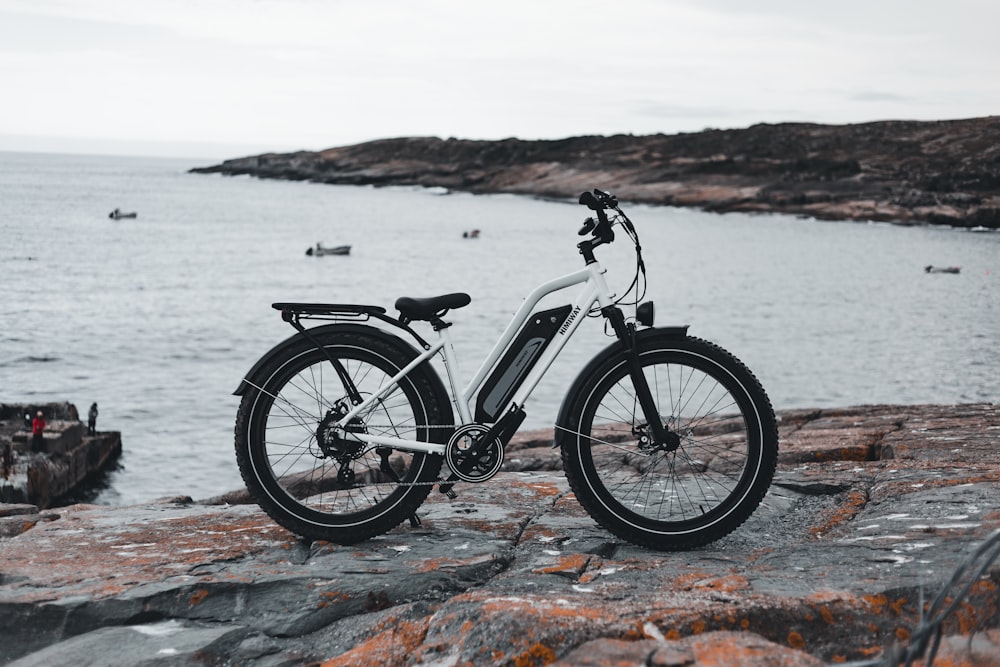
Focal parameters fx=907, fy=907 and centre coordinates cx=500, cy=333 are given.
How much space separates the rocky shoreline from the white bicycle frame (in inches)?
22.6

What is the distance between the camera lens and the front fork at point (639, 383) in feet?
15.5

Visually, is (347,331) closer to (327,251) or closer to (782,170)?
(327,251)

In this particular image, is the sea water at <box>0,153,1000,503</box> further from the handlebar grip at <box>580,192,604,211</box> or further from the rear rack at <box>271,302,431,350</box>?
the handlebar grip at <box>580,192,604,211</box>

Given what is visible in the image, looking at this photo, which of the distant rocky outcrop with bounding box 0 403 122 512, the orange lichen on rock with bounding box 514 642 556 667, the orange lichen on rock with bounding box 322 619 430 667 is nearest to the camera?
the orange lichen on rock with bounding box 514 642 556 667

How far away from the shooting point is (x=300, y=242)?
8369 centimetres

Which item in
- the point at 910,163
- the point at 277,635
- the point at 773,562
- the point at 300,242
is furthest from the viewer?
the point at 910,163

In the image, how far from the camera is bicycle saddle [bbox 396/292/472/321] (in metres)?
4.67

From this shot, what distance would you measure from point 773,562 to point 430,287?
50992mm

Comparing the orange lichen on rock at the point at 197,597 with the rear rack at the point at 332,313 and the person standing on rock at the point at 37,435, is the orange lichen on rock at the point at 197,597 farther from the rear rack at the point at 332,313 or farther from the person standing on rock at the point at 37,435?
the person standing on rock at the point at 37,435

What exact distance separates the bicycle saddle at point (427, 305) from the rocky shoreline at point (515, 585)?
123cm

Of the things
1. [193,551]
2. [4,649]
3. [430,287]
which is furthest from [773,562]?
[430,287]

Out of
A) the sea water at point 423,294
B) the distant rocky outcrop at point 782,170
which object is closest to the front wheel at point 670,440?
the sea water at point 423,294

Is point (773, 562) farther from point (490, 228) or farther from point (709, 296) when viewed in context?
point (490, 228)

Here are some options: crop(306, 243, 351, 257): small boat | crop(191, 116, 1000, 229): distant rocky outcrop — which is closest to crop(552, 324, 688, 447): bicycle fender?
crop(306, 243, 351, 257): small boat
